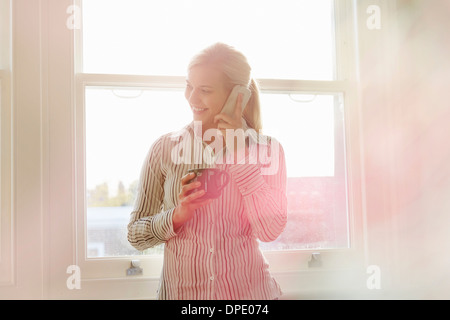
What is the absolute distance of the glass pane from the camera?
1.64m

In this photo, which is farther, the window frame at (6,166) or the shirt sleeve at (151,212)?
the window frame at (6,166)

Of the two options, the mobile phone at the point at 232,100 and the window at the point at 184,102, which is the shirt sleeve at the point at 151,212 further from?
the window at the point at 184,102

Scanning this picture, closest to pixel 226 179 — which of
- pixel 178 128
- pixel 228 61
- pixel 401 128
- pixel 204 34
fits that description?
pixel 228 61

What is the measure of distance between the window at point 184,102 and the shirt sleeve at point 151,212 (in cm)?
32

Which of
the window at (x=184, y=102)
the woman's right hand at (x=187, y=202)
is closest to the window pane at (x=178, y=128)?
the window at (x=184, y=102)

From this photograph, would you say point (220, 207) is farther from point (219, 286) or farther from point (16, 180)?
point (16, 180)

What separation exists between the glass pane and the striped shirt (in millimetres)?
486

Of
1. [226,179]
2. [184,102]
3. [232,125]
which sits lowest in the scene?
[226,179]

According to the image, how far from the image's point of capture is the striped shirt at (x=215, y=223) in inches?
47.5

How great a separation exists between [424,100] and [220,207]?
35.8 inches

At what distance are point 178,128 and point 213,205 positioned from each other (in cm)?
46

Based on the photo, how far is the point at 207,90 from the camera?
126 cm

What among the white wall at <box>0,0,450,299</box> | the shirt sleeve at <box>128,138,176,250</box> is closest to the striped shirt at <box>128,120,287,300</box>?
the shirt sleeve at <box>128,138,176,250</box>

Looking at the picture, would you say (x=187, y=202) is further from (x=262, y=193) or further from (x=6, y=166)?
(x=6, y=166)
